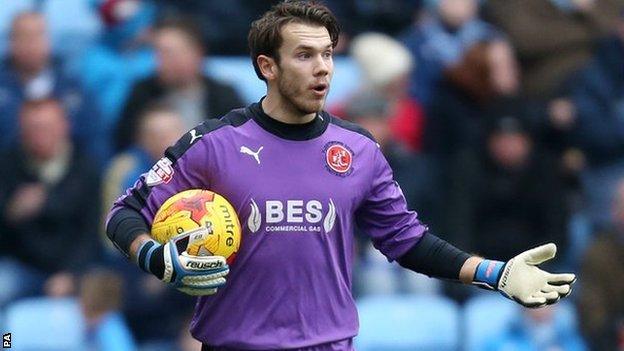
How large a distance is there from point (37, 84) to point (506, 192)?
3.53m

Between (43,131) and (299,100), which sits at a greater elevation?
(299,100)

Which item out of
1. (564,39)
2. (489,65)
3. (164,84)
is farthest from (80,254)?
(564,39)

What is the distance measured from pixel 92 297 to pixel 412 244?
4227 millimetres

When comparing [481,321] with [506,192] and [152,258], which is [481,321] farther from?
[152,258]

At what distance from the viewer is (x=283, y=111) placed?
6508 millimetres

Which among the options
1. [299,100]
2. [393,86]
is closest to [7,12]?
[393,86]

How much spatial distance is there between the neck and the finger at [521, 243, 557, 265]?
3.63ft

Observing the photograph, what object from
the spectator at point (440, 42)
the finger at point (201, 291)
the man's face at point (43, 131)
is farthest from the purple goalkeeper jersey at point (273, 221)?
the spectator at point (440, 42)

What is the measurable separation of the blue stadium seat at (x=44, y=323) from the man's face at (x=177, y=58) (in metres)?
1.75

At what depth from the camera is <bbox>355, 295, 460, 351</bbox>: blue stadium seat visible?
10.8 m

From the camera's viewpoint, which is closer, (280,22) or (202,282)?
(202,282)

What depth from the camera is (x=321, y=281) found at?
6.41 m

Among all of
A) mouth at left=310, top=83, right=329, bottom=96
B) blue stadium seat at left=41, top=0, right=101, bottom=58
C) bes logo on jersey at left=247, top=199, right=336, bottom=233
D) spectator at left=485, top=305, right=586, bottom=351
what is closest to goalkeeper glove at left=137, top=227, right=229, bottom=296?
bes logo on jersey at left=247, top=199, right=336, bottom=233

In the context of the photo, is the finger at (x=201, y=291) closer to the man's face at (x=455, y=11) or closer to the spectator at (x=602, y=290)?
the spectator at (x=602, y=290)
